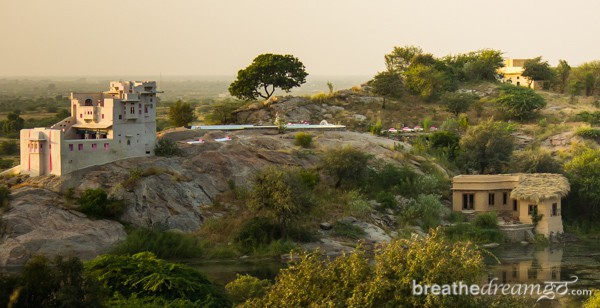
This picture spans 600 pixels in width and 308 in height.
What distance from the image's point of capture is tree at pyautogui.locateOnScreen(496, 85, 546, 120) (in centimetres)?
5769

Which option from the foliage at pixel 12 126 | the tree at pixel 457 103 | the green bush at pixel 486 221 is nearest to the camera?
the green bush at pixel 486 221

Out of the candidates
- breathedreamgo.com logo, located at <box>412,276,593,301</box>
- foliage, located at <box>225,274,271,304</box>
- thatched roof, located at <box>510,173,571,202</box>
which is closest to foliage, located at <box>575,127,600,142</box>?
thatched roof, located at <box>510,173,571,202</box>

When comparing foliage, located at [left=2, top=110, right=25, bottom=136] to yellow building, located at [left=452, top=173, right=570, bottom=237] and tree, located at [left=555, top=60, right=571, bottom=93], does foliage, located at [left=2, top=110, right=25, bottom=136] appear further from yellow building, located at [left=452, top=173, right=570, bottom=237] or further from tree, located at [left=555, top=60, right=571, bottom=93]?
tree, located at [left=555, top=60, right=571, bottom=93]

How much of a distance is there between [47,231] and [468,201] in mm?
18305

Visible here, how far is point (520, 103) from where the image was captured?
57.9 metres

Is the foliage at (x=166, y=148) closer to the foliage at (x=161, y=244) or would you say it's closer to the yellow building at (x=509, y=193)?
the foliage at (x=161, y=244)

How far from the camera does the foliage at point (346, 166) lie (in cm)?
4138

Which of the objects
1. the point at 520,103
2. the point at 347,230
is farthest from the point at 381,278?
the point at 520,103

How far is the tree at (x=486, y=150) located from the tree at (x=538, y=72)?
22301 mm

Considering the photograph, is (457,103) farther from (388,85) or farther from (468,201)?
(468,201)

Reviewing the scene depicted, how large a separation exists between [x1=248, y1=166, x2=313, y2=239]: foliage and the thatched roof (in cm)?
973

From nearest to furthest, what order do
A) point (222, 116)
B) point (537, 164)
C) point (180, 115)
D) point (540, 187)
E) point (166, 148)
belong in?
point (166, 148)
point (540, 187)
point (537, 164)
point (180, 115)
point (222, 116)

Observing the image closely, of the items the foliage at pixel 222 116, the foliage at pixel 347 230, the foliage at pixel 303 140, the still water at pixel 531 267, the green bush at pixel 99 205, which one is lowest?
the still water at pixel 531 267

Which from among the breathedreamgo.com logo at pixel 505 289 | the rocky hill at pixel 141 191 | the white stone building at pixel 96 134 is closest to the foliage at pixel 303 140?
the rocky hill at pixel 141 191
